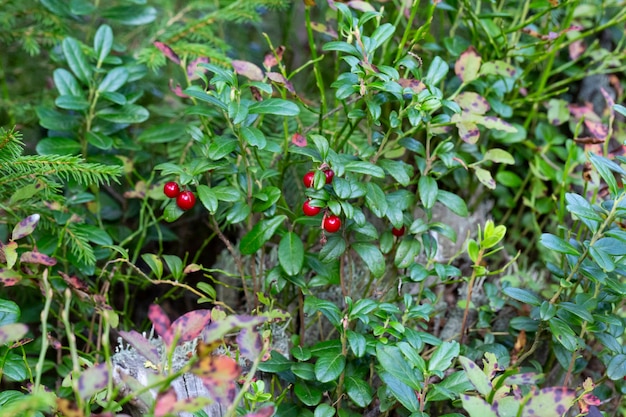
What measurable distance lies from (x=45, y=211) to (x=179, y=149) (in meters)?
0.40

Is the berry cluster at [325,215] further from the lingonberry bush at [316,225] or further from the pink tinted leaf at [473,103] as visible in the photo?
the pink tinted leaf at [473,103]

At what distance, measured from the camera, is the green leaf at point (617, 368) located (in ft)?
3.64

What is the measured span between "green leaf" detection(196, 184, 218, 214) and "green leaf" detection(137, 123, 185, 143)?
474 mm

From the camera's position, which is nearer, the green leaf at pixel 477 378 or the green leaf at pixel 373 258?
the green leaf at pixel 477 378

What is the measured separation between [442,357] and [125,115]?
92cm

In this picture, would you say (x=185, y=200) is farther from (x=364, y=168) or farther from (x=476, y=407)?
(x=476, y=407)

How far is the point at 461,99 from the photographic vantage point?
132cm

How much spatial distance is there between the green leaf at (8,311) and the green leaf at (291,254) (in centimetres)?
49

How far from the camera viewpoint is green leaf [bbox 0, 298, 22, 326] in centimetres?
107

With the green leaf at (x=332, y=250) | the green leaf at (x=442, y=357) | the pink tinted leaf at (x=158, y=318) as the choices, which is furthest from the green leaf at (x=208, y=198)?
the green leaf at (x=442, y=357)

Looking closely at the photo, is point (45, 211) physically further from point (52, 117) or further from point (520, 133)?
point (520, 133)

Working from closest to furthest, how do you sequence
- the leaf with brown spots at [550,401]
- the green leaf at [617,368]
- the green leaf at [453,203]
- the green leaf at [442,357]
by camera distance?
the leaf with brown spots at [550,401]
the green leaf at [442,357]
the green leaf at [617,368]
the green leaf at [453,203]

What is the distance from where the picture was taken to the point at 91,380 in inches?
26.0

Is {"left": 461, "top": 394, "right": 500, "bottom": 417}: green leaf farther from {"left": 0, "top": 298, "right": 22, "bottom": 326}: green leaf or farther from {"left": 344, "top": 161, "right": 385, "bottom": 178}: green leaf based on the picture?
{"left": 0, "top": 298, "right": 22, "bottom": 326}: green leaf
